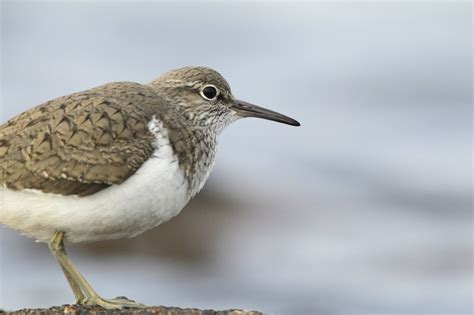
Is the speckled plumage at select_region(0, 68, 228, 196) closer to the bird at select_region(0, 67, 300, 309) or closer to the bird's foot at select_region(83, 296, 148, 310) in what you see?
the bird at select_region(0, 67, 300, 309)

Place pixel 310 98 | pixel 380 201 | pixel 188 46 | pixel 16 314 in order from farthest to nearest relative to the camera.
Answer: pixel 188 46 < pixel 310 98 < pixel 380 201 < pixel 16 314

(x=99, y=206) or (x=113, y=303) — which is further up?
(x=99, y=206)

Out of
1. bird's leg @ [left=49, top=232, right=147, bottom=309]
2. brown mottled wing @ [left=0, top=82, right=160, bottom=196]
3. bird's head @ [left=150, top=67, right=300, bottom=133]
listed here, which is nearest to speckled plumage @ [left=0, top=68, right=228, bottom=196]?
brown mottled wing @ [left=0, top=82, right=160, bottom=196]

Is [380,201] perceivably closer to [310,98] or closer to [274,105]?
[274,105]

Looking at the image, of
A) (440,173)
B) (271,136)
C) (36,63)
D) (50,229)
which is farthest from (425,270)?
(36,63)

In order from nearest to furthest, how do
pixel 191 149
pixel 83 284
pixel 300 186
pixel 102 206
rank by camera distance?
1. pixel 102 206
2. pixel 83 284
3. pixel 191 149
4. pixel 300 186

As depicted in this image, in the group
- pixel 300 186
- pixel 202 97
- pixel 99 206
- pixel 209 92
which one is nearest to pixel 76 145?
pixel 99 206

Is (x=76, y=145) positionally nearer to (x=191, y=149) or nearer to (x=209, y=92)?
(x=191, y=149)

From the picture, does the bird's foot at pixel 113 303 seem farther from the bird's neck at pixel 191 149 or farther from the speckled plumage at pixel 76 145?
the bird's neck at pixel 191 149
